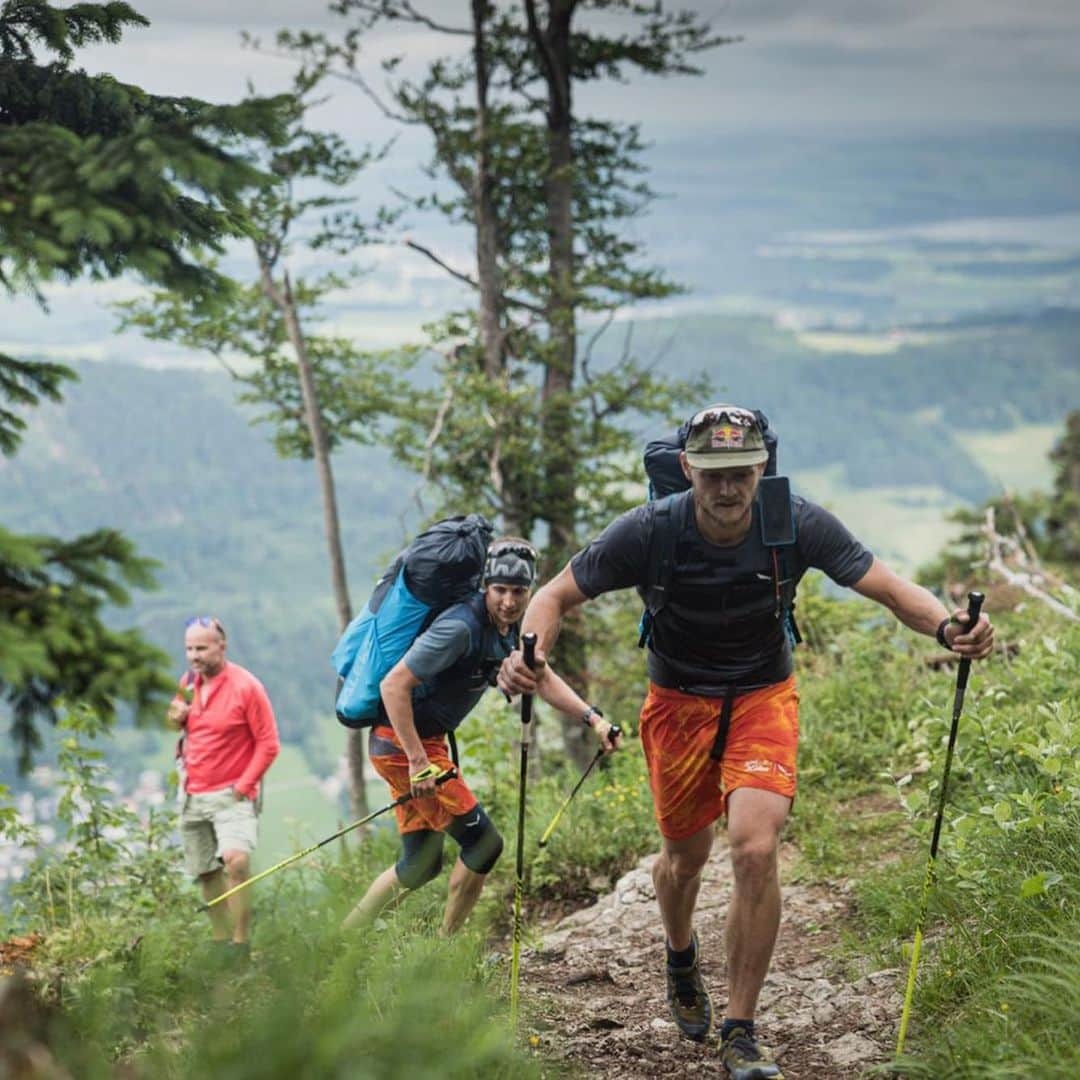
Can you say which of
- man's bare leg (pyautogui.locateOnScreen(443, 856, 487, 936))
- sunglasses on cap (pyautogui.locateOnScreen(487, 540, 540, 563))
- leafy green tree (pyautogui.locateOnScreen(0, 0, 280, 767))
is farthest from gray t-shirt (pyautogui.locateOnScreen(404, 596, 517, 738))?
leafy green tree (pyautogui.locateOnScreen(0, 0, 280, 767))

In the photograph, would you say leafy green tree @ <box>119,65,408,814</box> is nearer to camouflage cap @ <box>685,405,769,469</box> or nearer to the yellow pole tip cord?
the yellow pole tip cord

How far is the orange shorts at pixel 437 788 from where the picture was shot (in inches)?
285

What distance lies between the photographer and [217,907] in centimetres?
872

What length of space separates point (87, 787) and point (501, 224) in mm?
18800

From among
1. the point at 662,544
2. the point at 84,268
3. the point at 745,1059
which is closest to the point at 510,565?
the point at 662,544

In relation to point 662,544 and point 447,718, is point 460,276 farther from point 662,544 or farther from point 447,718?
point 662,544

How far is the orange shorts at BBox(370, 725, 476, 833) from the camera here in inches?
285

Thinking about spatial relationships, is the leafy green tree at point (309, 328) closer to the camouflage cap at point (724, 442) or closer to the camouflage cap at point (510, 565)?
the camouflage cap at point (510, 565)

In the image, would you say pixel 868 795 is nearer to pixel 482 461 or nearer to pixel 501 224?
pixel 482 461

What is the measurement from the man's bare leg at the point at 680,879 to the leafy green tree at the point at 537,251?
53.3ft

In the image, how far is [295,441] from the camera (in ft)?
85.0

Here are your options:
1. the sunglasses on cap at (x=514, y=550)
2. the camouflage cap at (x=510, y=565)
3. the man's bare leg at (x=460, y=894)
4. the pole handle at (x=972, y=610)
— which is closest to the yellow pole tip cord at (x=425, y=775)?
the man's bare leg at (x=460, y=894)

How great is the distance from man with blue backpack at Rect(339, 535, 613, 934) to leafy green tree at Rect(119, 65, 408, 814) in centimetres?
1457

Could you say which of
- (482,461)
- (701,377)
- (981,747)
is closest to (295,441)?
(482,461)
